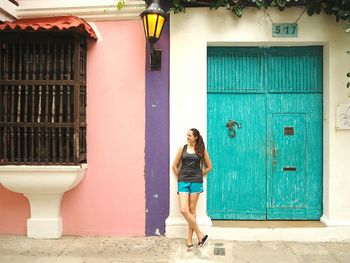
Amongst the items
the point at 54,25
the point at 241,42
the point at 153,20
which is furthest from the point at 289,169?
the point at 54,25

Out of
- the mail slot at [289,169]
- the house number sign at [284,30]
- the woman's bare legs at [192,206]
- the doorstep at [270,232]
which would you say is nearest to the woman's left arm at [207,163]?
the woman's bare legs at [192,206]

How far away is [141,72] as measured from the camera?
578 cm

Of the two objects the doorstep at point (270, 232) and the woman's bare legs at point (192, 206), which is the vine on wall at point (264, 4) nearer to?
the woman's bare legs at point (192, 206)

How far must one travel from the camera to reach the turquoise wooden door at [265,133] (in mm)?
5914

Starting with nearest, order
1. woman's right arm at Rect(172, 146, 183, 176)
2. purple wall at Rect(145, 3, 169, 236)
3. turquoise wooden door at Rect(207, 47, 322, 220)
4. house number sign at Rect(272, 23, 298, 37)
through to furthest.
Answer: woman's right arm at Rect(172, 146, 183, 176) < house number sign at Rect(272, 23, 298, 37) < purple wall at Rect(145, 3, 169, 236) < turquoise wooden door at Rect(207, 47, 322, 220)

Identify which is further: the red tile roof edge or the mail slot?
the mail slot

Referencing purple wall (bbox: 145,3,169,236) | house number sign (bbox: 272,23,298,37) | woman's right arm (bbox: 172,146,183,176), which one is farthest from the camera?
purple wall (bbox: 145,3,169,236)

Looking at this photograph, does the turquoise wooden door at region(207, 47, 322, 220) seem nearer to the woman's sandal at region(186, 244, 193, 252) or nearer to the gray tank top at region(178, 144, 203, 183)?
the gray tank top at region(178, 144, 203, 183)

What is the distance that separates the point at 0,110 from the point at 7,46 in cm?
95

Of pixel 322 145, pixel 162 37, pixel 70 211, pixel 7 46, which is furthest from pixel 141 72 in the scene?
pixel 322 145

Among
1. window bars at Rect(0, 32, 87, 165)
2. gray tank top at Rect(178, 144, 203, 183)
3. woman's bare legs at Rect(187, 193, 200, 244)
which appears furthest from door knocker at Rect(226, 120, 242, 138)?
window bars at Rect(0, 32, 87, 165)

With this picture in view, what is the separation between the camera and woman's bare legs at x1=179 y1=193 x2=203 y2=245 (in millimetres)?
5212

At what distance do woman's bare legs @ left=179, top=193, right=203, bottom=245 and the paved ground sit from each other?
0.26 metres

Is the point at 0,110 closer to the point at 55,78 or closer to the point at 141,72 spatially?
the point at 55,78
